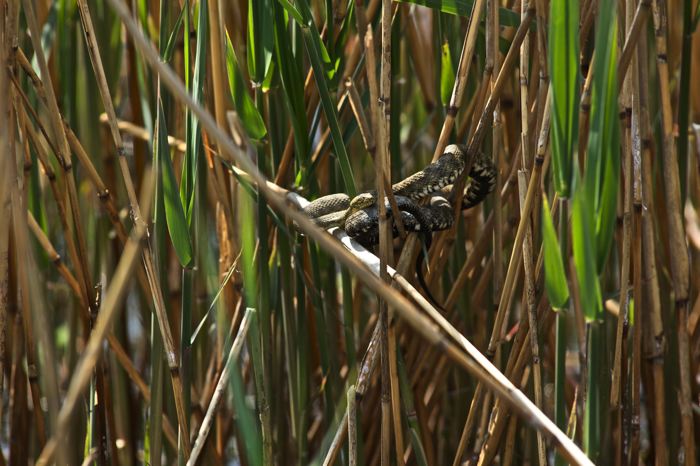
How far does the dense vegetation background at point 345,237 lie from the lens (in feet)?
4.89

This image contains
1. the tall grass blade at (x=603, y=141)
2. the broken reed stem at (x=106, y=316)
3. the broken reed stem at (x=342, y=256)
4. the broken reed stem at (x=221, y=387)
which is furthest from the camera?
the broken reed stem at (x=221, y=387)

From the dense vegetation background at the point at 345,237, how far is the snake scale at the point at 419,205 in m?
0.06

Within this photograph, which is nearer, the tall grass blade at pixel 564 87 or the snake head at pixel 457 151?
the tall grass blade at pixel 564 87

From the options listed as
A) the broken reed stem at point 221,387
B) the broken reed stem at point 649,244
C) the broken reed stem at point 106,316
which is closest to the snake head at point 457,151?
the broken reed stem at point 649,244

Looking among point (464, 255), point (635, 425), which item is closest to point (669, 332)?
point (635, 425)

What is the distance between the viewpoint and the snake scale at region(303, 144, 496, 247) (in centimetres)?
217

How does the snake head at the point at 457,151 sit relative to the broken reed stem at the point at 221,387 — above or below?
above

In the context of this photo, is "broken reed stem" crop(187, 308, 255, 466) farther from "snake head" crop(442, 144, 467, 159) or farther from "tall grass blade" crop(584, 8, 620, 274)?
"tall grass blade" crop(584, 8, 620, 274)

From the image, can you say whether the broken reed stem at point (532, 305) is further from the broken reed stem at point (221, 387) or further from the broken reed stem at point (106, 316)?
the broken reed stem at point (106, 316)

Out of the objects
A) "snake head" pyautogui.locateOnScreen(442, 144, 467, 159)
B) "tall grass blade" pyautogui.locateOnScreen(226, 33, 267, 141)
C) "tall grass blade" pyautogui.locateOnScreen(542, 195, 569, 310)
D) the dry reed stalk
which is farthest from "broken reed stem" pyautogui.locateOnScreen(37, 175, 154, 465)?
the dry reed stalk

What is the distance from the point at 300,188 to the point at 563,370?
35.0 inches

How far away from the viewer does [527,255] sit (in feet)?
6.54

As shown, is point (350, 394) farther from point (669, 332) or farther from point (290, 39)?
point (669, 332)

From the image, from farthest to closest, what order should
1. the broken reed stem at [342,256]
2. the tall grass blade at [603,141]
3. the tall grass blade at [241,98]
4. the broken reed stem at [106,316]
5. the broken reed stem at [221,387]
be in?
the tall grass blade at [241,98]
the broken reed stem at [221,387]
the tall grass blade at [603,141]
the broken reed stem at [342,256]
the broken reed stem at [106,316]
